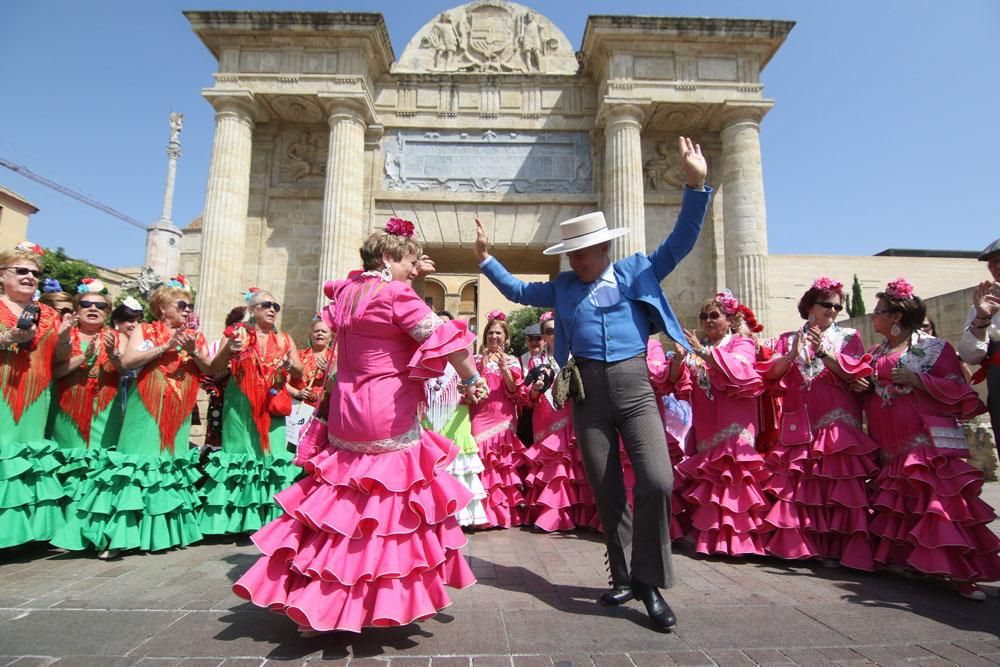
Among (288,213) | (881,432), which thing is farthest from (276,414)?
(288,213)

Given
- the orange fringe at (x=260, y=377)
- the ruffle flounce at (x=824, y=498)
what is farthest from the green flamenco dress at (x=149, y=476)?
the ruffle flounce at (x=824, y=498)

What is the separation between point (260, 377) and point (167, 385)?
0.68 meters

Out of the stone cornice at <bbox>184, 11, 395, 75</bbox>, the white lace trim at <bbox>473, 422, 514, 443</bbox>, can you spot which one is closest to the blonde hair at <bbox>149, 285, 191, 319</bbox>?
the white lace trim at <bbox>473, 422, 514, 443</bbox>

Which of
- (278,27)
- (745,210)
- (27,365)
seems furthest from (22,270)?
(745,210)

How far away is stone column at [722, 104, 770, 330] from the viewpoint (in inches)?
471

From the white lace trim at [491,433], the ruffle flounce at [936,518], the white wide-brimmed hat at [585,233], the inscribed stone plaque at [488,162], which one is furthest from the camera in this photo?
the inscribed stone plaque at [488,162]

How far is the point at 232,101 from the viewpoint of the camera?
12328 mm

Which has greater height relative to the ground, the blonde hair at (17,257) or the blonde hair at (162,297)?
the blonde hair at (17,257)

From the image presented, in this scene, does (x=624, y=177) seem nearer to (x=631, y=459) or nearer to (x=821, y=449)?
(x=821, y=449)

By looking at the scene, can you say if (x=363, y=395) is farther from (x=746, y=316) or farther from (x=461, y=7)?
(x=461, y=7)

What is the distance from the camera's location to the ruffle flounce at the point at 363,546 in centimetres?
237

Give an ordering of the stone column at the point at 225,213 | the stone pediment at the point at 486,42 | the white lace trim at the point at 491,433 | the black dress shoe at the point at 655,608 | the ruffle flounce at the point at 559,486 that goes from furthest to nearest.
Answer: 1. the stone pediment at the point at 486,42
2. the stone column at the point at 225,213
3. the white lace trim at the point at 491,433
4. the ruffle flounce at the point at 559,486
5. the black dress shoe at the point at 655,608

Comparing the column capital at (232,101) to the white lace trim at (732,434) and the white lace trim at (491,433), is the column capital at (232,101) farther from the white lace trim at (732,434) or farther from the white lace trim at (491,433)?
the white lace trim at (732,434)

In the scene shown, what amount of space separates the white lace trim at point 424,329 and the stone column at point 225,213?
1046 centimetres
